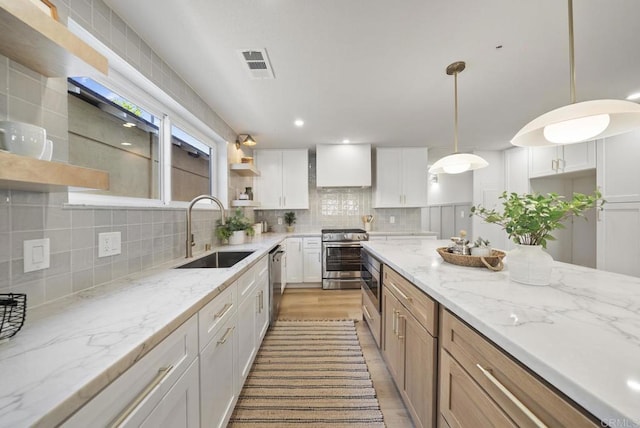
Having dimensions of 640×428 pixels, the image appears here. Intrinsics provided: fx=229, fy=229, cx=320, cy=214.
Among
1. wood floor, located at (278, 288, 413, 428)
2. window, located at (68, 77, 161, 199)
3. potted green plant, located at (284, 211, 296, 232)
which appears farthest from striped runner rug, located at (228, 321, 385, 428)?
potted green plant, located at (284, 211, 296, 232)

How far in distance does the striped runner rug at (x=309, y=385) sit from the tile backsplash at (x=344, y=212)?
2209mm

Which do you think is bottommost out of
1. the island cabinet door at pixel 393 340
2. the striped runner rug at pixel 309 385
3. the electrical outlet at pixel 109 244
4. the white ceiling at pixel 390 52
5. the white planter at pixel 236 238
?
the striped runner rug at pixel 309 385

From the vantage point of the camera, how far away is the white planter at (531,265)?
0.97 metres

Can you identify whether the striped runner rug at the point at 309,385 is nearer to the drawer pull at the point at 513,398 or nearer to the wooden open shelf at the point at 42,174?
the drawer pull at the point at 513,398

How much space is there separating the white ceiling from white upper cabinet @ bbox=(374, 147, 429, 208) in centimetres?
126

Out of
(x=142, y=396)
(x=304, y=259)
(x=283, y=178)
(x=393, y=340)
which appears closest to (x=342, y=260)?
(x=304, y=259)

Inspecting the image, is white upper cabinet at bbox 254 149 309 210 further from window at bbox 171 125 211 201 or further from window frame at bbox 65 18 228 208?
window at bbox 171 125 211 201

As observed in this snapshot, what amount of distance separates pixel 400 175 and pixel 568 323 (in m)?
3.47

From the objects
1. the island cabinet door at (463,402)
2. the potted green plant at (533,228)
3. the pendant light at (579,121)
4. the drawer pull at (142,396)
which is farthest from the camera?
the potted green plant at (533,228)

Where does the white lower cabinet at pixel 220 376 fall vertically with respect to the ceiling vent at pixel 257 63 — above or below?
below

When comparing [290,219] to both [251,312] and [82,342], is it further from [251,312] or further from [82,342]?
[82,342]

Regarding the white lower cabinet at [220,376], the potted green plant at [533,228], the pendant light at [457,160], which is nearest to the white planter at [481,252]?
the potted green plant at [533,228]

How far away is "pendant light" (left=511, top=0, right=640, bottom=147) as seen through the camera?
31.0 inches

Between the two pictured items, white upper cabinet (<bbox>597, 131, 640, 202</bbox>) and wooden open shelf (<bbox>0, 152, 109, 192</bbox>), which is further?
white upper cabinet (<bbox>597, 131, 640, 202</bbox>)
